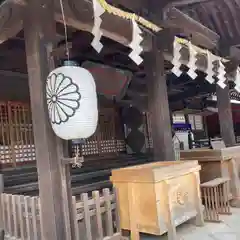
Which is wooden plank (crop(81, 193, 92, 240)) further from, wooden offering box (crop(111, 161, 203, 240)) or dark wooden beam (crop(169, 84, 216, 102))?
dark wooden beam (crop(169, 84, 216, 102))

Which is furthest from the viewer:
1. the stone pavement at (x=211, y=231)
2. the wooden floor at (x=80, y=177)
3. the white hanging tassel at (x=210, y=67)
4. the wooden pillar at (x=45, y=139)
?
the white hanging tassel at (x=210, y=67)

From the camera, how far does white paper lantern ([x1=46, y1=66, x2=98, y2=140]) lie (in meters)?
3.05

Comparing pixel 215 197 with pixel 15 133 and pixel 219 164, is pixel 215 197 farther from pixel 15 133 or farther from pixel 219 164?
pixel 15 133

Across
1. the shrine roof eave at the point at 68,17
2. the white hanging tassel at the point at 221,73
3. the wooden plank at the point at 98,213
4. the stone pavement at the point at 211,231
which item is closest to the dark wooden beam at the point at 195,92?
the white hanging tassel at the point at 221,73

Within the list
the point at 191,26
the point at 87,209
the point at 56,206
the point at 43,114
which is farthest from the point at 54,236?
the point at 191,26

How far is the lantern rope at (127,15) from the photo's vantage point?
3789 mm

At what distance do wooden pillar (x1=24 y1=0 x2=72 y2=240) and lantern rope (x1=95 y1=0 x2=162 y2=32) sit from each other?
0.72 m

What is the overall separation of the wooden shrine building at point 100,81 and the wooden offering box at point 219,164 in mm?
868

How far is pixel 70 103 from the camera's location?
10.0 feet

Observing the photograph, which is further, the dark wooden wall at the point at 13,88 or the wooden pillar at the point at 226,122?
the wooden pillar at the point at 226,122

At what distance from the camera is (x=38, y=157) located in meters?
3.35

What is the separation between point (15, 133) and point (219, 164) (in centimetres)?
441

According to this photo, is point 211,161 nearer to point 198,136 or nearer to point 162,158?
point 162,158

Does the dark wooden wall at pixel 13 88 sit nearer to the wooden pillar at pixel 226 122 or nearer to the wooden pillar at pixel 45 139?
the wooden pillar at pixel 45 139
